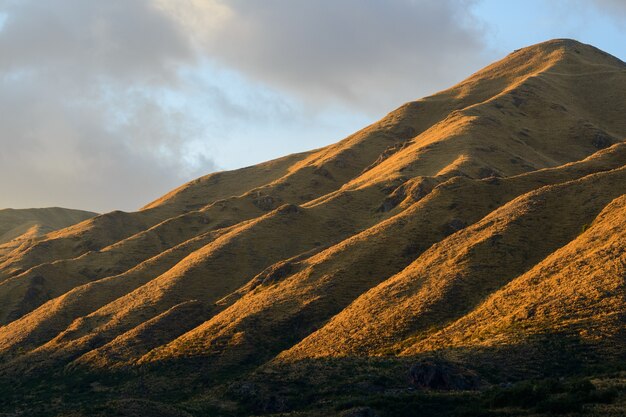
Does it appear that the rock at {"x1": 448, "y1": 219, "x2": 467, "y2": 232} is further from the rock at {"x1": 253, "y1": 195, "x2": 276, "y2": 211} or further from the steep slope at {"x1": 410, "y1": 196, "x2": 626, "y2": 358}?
the rock at {"x1": 253, "y1": 195, "x2": 276, "y2": 211}

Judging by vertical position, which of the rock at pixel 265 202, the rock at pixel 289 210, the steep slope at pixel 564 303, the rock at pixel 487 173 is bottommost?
the steep slope at pixel 564 303

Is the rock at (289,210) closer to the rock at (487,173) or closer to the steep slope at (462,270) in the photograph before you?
the rock at (487,173)

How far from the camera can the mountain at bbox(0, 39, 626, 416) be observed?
61500 mm

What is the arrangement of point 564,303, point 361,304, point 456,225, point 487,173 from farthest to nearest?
point 487,173, point 456,225, point 361,304, point 564,303

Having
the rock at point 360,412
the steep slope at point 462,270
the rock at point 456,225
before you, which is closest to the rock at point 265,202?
the rock at point 456,225

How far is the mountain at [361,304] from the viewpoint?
202ft

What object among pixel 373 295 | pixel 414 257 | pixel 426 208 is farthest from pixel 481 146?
pixel 373 295

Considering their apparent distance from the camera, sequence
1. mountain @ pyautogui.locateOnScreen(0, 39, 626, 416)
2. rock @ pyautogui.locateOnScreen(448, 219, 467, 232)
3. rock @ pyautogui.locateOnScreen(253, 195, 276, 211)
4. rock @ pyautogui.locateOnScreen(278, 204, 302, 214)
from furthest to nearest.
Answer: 1. rock @ pyautogui.locateOnScreen(253, 195, 276, 211)
2. rock @ pyautogui.locateOnScreen(278, 204, 302, 214)
3. rock @ pyautogui.locateOnScreen(448, 219, 467, 232)
4. mountain @ pyautogui.locateOnScreen(0, 39, 626, 416)

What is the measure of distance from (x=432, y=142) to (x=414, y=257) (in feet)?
240

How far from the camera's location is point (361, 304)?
87625mm

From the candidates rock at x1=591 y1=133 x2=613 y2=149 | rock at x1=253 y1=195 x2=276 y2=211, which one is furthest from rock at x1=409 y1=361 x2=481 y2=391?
rock at x1=591 y1=133 x2=613 y2=149

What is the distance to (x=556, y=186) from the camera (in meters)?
106

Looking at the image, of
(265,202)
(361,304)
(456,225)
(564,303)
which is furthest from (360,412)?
(265,202)

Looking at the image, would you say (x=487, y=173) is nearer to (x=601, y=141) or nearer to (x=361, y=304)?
(x=601, y=141)
